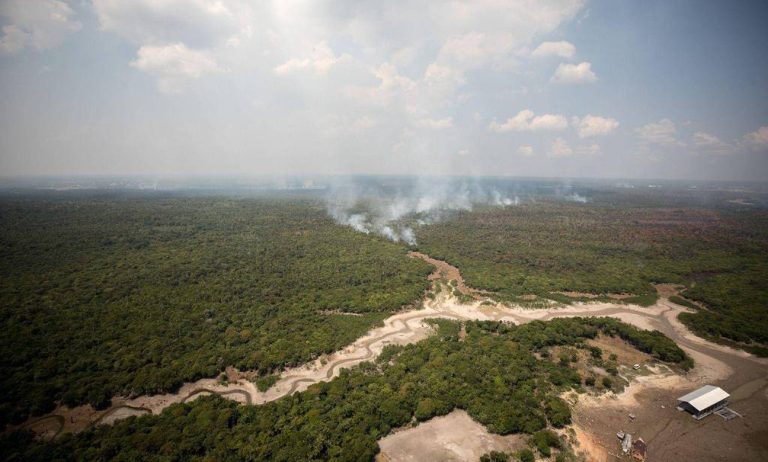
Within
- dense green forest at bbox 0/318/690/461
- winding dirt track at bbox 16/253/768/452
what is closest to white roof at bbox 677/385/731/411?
winding dirt track at bbox 16/253/768/452

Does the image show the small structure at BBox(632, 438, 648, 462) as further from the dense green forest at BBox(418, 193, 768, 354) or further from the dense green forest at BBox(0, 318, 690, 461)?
the dense green forest at BBox(418, 193, 768, 354)

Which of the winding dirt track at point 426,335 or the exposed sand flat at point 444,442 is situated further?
the winding dirt track at point 426,335

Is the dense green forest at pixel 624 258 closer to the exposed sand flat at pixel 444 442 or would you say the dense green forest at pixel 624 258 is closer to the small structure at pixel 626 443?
the small structure at pixel 626 443

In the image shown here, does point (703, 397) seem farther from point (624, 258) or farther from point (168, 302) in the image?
point (168, 302)

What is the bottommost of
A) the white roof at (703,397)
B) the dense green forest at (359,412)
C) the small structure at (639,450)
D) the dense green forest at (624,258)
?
the small structure at (639,450)

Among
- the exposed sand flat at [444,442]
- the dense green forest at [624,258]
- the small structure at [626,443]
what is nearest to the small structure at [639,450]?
the small structure at [626,443]

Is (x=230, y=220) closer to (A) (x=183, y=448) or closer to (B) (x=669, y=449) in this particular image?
(A) (x=183, y=448)
